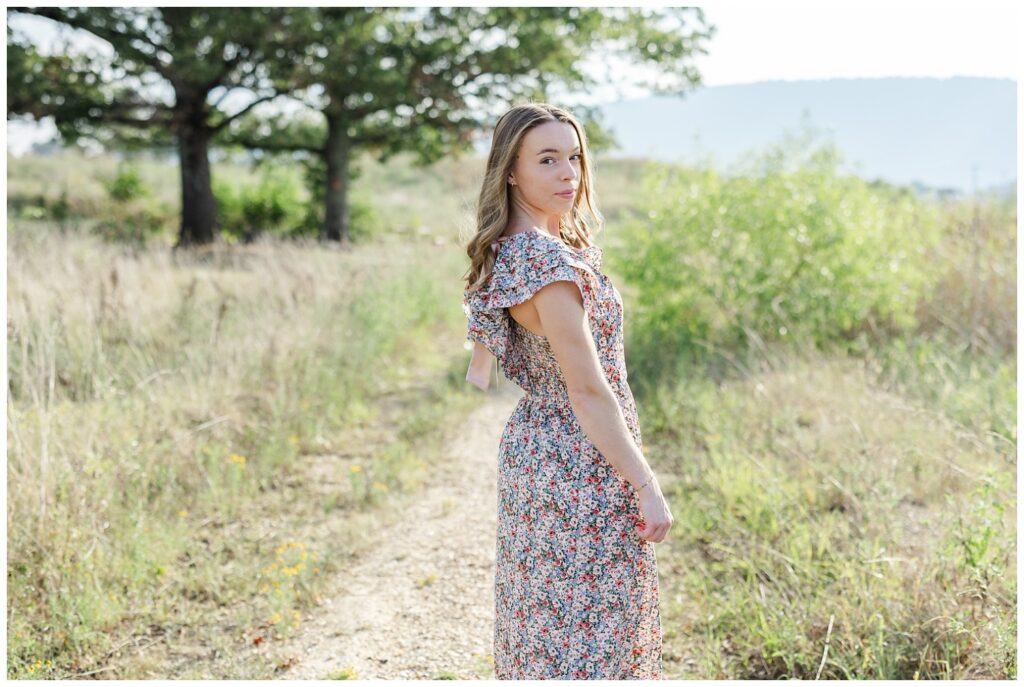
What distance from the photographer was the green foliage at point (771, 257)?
707 centimetres

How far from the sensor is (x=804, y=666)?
295 cm

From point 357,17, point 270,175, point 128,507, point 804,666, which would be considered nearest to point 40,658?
point 128,507

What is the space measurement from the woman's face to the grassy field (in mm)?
954

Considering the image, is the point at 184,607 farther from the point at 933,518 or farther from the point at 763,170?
the point at 763,170

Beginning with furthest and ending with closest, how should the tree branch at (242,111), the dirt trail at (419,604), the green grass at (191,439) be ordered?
the tree branch at (242,111)
the green grass at (191,439)
the dirt trail at (419,604)

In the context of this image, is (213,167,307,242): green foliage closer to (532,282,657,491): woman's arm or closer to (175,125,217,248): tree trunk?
(175,125,217,248): tree trunk

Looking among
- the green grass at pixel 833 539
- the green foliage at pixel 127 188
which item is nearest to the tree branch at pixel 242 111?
the green foliage at pixel 127 188

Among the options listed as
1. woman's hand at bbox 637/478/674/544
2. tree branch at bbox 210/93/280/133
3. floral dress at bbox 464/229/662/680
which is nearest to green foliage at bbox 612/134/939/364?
floral dress at bbox 464/229/662/680

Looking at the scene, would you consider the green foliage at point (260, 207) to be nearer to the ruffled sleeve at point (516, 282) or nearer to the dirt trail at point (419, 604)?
the dirt trail at point (419, 604)

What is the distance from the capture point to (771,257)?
23.5 feet

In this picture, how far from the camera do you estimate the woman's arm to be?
1.98 metres

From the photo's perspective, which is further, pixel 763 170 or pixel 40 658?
pixel 763 170

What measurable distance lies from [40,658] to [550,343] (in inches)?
90.7

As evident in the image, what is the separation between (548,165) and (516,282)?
12.6 inches
